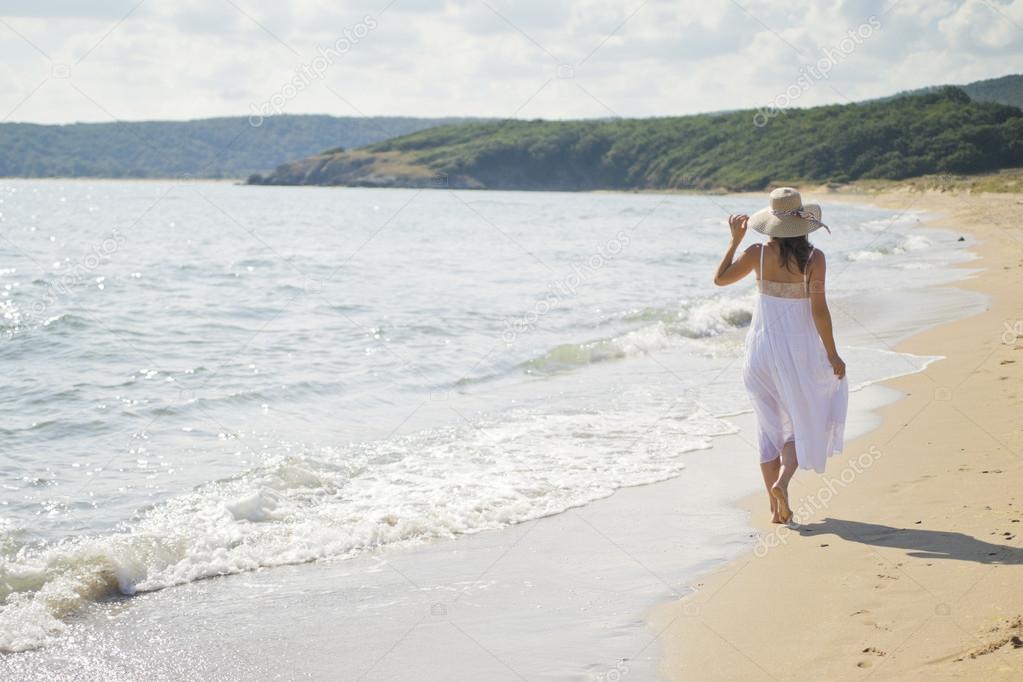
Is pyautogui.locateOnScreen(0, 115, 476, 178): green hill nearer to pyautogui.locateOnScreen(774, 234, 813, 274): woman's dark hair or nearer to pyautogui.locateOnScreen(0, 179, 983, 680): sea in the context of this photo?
pyautogui.locateOnScreen(0, 179, 983, 680): sea

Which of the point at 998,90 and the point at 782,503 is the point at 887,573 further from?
the point at 998,90

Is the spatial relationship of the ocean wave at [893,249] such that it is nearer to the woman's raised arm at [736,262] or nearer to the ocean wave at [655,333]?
the ocean wave at [655,333]

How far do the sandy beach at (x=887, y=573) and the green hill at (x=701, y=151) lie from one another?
80.6m

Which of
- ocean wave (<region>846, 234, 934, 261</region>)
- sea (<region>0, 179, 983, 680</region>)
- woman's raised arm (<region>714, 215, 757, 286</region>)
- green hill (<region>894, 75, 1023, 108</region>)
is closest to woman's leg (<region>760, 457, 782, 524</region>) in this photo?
sea (<region>0, 179, 983, 680</region>)

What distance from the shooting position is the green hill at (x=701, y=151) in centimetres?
8512

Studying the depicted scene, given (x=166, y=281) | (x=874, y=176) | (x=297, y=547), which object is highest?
(x=874, y=176)

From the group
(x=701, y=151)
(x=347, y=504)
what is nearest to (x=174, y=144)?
(x=701, y=151)

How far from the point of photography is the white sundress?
5.56 metres

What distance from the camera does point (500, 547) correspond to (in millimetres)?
5848

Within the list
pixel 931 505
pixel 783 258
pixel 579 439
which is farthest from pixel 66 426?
pixel 931 505

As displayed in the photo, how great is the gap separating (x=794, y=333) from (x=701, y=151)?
4412 inches

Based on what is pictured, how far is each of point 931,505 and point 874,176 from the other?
3395 inches

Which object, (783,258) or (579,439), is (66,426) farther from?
(783,258)

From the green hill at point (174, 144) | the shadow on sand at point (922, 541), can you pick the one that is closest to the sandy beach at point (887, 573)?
the shadow on sand at point (922, 541)
